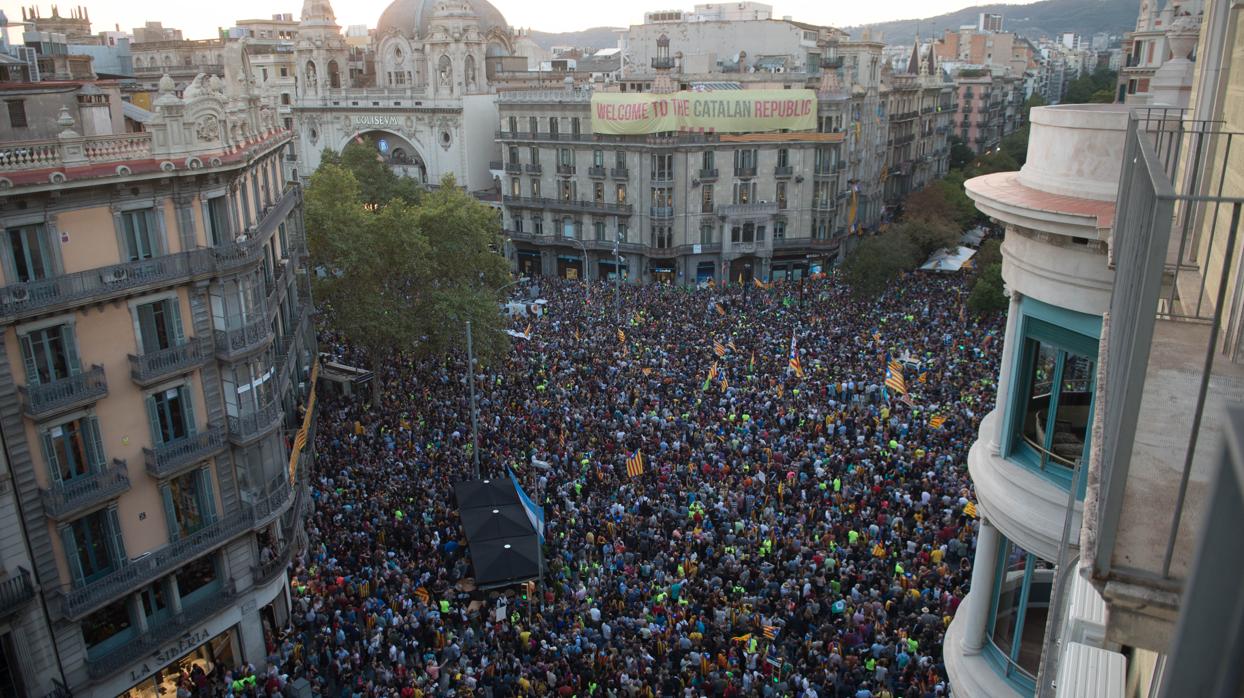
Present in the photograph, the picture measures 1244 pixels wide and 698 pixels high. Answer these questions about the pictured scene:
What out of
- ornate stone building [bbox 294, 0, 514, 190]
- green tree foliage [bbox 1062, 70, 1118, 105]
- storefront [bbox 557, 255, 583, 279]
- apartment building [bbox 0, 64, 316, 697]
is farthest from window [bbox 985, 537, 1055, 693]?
green tree foliage [bbox 1062, 70, 1118, 105]

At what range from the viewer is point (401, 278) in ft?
120

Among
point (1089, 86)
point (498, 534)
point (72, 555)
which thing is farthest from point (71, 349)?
Result: point (1089, 86)

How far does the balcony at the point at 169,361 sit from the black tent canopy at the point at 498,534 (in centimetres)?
835

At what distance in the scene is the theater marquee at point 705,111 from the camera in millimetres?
58438

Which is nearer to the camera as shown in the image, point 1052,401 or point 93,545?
point 1052,401

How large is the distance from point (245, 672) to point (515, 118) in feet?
170

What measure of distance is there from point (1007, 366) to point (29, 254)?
17.7 meters

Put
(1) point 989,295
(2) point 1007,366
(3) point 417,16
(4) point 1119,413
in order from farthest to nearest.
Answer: (3) point 417,16, (1) point 989,295, (2) point 1007,366, (4) point 1119,413

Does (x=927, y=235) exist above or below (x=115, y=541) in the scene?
below

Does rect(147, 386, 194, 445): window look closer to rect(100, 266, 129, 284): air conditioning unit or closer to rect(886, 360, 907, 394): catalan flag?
rect(100, 266, 129, 284): air conditioning unit

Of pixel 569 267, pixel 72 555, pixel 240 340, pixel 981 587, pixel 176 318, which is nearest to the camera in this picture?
pixel 981 587

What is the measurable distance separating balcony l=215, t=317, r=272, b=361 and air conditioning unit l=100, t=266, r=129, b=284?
2.72m

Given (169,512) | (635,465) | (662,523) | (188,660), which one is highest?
→ (169,512)

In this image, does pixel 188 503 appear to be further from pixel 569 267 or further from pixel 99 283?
pixel 569 267
